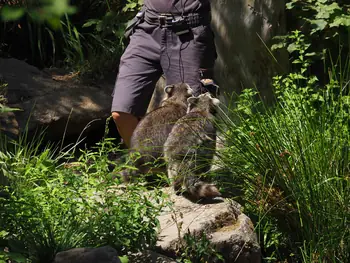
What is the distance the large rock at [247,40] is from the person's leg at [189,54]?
1813mm

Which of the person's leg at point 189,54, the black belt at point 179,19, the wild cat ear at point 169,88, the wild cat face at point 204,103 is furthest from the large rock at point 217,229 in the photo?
the black belt at point 179,19

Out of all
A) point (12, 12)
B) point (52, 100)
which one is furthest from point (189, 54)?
point (12, 12)

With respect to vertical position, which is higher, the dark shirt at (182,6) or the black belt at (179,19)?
the dark shirt at (182,6)

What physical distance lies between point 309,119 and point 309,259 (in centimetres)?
111

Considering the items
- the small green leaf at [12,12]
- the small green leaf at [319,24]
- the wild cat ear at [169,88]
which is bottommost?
the wild cat ear at [169,88]

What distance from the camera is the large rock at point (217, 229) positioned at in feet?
18.9

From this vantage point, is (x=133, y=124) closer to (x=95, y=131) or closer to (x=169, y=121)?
(x=169, y=121)

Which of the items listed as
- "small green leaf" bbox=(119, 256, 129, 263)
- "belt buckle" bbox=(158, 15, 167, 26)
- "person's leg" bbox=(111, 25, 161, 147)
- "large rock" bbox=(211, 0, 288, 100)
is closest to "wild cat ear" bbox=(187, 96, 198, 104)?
"person's leg" bbox=(111, 25, 161, 147)

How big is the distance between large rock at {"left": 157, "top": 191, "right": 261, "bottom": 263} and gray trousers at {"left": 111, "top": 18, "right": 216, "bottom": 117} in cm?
157

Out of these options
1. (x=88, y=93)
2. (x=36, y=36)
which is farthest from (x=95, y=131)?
(x=36, y=36)

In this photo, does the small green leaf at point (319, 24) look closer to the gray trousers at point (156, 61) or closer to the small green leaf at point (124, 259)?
the gray trousers at point (156, 61)

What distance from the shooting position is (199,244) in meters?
5.71

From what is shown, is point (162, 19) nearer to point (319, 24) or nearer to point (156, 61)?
point (156, 61)

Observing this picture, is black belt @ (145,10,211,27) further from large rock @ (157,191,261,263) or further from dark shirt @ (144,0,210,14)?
large rock @ (157,191,261,263)
